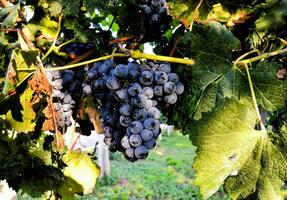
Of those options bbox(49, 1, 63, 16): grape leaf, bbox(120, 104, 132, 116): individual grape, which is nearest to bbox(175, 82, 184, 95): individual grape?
bbox(120, 104, 132, 116): individual grape

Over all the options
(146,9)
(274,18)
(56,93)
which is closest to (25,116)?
(56,93)

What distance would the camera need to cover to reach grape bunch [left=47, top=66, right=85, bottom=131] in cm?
104

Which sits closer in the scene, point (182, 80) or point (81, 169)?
point (182, 80)

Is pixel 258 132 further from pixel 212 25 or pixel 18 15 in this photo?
pixel 18 15

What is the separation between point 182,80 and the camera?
99 centimetres

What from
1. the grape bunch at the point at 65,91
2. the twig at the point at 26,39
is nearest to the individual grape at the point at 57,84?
the grape bunch at the point at 65,91

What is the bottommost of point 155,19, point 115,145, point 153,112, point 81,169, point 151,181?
point 151,181

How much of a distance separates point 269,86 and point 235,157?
0.19 meters

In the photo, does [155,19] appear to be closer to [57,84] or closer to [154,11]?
[154,11]

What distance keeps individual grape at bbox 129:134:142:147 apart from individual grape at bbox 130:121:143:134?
11 millimetres

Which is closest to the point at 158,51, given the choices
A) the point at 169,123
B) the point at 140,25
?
the point at 140,25

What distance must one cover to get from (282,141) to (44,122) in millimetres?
580

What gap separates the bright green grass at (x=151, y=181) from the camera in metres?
6.90

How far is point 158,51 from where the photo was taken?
107 cm
